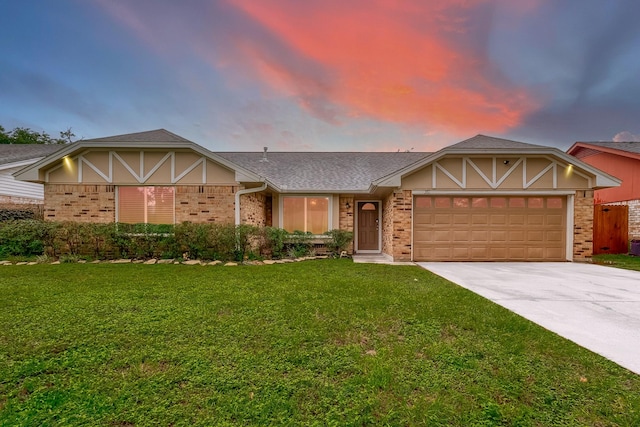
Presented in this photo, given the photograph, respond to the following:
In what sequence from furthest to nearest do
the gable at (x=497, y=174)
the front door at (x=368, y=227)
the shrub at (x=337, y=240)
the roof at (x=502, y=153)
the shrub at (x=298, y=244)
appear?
1. the front door at (x=368, y=227)
2. the shrub at (x=337, y=240)
3. the shrub at (x=298, y=244)
4. the gable at (x=497, y=174)
5. the roof at (x=502, y=153)

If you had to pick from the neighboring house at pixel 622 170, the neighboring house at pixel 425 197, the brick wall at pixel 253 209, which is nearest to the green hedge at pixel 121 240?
the neighboring house at pixel 425 197

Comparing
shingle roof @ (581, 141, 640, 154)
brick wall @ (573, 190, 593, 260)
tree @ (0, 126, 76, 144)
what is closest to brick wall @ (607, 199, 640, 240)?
shingle roof @ (581, 141, 640, 154)

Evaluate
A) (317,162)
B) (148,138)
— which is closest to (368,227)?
(317,162)

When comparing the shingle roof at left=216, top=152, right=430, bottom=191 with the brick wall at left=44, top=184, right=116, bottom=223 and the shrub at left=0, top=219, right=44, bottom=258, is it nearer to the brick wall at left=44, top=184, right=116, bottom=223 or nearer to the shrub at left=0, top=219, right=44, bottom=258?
the brick wall at left=44, top=184, right=116, bottom=223

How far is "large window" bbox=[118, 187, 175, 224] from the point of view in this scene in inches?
378

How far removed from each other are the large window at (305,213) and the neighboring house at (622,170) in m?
14.3

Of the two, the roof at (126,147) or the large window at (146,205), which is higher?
the roof at (126,147)

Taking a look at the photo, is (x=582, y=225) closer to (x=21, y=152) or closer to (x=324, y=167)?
(x=324, y=167)

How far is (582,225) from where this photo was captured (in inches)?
370

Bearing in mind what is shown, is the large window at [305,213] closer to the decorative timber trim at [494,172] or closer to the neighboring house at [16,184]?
the decorative timber trim at [494,172]

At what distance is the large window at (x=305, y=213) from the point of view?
1166 cm

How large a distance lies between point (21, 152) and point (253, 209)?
16.2 m

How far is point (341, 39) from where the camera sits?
10.5 metres

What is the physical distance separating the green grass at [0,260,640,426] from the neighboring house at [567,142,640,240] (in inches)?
594
